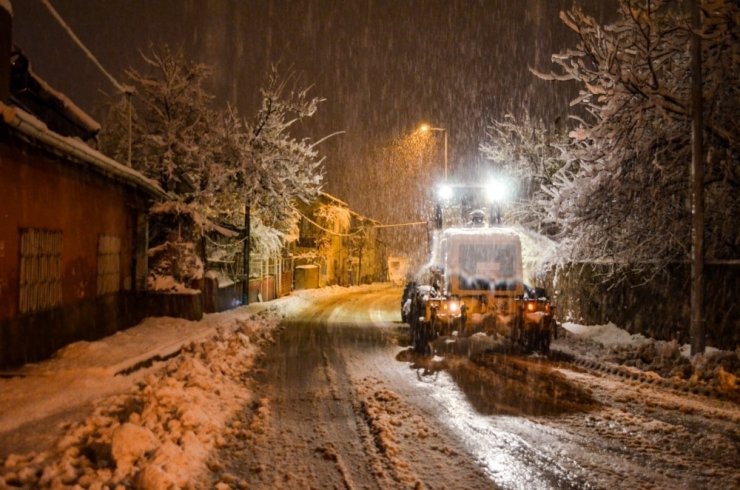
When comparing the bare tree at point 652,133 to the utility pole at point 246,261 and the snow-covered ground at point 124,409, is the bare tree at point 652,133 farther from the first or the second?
the utility pole at point 246,261

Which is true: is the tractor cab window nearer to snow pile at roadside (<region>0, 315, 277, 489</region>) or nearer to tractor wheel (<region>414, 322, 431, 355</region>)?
tractor wheel (<region>414, 322, 431, 355</region>)

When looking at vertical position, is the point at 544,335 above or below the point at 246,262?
below

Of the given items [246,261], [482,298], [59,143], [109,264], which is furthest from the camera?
[246,261]

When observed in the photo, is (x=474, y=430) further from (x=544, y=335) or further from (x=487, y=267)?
(x=487, y=267)

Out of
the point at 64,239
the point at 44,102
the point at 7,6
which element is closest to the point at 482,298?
the point at 64,239

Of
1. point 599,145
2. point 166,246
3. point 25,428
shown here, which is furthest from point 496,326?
point 166,246

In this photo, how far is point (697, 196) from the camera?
11.6 meters

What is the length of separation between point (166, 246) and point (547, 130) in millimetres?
19884

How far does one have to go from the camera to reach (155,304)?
17.5 meters

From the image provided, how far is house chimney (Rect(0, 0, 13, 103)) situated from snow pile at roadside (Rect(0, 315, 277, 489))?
574 cm

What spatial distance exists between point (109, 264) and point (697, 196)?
13295mm

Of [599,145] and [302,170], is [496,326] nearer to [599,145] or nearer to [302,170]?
[599,145]

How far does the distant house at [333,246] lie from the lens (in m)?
47.3

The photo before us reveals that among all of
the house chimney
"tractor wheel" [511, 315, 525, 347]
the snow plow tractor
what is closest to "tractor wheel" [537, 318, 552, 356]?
the snow plow tractor
